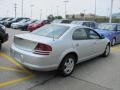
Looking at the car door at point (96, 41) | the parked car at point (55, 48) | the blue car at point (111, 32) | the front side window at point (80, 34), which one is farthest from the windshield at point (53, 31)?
the blue car at point (111, 32)

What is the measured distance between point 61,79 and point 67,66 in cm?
45

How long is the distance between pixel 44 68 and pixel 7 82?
3.34ft

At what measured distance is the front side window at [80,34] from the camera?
5345 mm

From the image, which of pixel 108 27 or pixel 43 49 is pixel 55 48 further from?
pixel 108 27

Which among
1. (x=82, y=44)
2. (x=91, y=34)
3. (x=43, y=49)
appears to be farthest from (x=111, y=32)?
(x=43, y=49)

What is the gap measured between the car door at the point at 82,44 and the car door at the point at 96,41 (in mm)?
179

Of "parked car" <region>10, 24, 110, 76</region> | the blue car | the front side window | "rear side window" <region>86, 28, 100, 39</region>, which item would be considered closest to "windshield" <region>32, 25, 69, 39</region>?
"parked car" <region>10, 24, 110, 76</region>

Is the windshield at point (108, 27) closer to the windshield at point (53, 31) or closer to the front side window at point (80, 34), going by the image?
the front side window at point (80, 34)

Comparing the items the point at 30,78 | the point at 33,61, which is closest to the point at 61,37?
the point at 33,61

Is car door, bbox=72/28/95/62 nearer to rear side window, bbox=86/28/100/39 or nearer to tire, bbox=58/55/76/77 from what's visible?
→ rear side window, bbox=86/28/100/39

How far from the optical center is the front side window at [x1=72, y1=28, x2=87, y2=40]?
5345mm

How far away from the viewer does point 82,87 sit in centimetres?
434

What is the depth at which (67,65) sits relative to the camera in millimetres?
5051

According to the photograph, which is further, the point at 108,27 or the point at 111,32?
the point at 108,27
